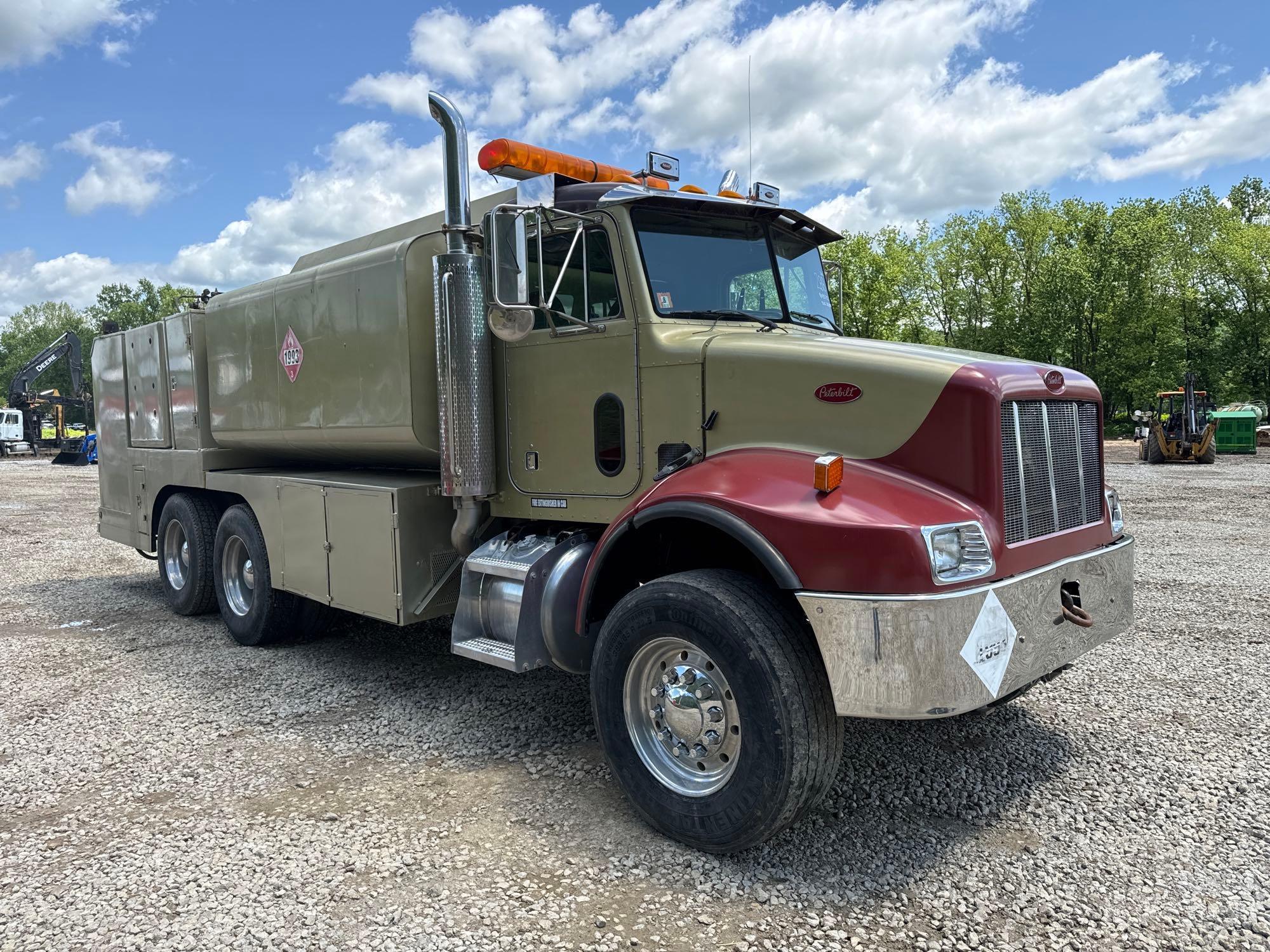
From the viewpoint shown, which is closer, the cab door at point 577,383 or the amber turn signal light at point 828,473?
the amber turn signal light at point 828,473

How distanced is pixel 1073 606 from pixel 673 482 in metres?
1.77

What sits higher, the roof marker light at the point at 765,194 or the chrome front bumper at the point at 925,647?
the roof marker light at the point at 765,194

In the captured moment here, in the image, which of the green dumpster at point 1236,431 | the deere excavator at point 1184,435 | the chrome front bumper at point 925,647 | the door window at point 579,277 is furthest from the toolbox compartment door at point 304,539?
the green dumpster at point 1236,431

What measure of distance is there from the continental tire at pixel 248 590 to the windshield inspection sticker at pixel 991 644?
5.17m

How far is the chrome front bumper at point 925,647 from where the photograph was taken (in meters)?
3.02

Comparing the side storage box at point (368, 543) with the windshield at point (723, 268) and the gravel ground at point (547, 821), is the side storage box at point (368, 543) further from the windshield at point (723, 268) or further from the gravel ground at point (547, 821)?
the windshield at point (723, 268)

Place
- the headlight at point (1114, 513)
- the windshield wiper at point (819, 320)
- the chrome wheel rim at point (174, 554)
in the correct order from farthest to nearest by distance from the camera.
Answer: the chrome wheel rim at point (174, 554), the windshield wiper at point (819, 320), the headlight at point (1114, 513)

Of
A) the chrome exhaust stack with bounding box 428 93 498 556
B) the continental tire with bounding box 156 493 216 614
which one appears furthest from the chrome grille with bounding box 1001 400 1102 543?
the continental tire with bounding box 156 493 216 614

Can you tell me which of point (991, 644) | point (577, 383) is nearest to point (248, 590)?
point (577, 383)

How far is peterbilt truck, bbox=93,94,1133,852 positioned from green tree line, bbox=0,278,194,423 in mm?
82669

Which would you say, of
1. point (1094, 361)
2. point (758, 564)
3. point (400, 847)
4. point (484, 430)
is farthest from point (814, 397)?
point (1094, 361)

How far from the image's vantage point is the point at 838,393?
3607 millimetres

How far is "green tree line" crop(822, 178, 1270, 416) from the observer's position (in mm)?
41719

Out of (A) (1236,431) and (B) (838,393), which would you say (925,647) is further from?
(A) (1236,431)
